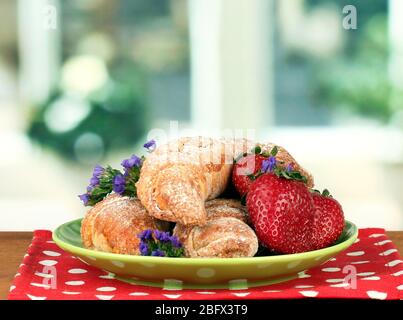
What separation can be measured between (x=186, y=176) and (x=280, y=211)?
3.8 inches

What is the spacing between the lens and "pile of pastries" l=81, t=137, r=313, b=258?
0.72 m

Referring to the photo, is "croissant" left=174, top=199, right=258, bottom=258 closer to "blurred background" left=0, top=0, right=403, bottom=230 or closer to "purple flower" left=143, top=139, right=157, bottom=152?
Result: "purple flower" left=143, top=139, right=157, bottom=152

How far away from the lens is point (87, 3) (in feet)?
9.46

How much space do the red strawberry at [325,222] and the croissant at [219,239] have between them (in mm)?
81

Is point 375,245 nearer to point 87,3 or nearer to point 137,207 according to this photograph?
point 137,207

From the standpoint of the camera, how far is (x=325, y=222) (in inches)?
30.5

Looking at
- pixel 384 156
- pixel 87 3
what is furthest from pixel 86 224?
pixel 87 3

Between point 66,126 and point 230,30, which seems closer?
point 230,30

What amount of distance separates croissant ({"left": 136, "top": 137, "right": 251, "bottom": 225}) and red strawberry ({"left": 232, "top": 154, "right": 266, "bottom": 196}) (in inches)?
0.5

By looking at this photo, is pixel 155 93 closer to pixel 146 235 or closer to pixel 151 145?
pixel 151 145

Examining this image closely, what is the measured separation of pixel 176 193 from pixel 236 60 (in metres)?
1.68

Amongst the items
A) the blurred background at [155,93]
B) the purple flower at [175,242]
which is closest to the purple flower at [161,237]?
the purple flower at [175,242]

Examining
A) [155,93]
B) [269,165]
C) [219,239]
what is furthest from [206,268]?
[155,93]
